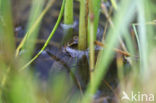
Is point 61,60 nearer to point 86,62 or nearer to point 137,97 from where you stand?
point 86,62

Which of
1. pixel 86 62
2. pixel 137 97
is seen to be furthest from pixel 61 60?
pixel 137 97

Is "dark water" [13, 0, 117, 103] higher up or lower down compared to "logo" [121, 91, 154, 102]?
higher up

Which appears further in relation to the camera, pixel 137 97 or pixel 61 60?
pixel 61 60

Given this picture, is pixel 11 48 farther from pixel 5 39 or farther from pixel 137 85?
pixel 137 85

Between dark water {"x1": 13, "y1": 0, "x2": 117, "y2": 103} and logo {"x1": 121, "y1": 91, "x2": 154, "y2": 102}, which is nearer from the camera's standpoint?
logo {"x1": 121, "y1": 91, "x2": 154, "y2": 102}

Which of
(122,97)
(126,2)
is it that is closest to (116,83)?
(122,97)

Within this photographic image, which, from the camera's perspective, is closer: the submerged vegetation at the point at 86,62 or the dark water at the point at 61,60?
the submerged vegetation at the point at 86,62

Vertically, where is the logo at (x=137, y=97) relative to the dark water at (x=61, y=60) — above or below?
below
